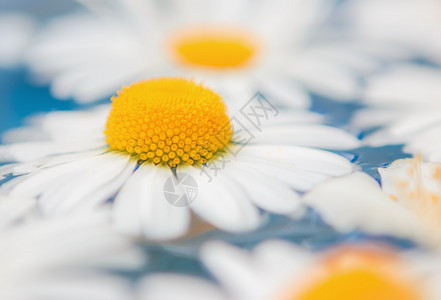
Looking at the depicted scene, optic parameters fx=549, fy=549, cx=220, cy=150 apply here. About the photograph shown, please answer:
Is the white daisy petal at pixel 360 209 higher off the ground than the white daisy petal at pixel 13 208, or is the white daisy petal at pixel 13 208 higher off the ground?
the white daisy petal at pixel 13 208

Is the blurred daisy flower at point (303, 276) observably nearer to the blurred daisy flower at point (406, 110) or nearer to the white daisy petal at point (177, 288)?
the white daisy petal at point (177, 288)

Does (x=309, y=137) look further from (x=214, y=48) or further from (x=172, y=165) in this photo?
(x=214, y=48)

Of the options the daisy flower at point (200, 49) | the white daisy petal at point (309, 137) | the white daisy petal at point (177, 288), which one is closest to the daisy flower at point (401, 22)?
the daisy flower at point (200, 49)

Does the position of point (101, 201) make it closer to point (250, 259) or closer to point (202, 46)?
point (250, 259)

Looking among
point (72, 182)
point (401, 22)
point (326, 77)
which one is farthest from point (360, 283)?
point (401, 22)

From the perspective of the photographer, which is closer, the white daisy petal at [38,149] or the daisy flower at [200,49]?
the white daisy petal at [38,149]

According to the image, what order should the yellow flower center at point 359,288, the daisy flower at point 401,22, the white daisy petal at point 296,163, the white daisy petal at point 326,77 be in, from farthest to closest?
the daisy flower at point 401,22 < the white daisy petal at point 326,77 < the white daisy petal at point 296,163 < the yellow flower center at point 359,288

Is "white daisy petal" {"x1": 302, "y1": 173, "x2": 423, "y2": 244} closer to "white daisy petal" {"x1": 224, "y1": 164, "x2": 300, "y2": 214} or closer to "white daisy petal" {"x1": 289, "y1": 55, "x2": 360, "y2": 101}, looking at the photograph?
"white daisy petal" {"x1": 224, "y1": 164, "x2": 300, "y2": 214}
